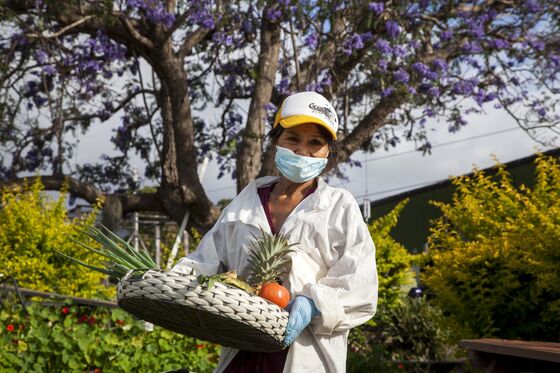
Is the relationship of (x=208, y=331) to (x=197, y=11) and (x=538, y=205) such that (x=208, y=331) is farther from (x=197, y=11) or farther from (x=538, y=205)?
(x=197, y=11)

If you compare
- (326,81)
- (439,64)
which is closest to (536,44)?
(439,64)

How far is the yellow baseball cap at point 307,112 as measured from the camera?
2666 millimetres

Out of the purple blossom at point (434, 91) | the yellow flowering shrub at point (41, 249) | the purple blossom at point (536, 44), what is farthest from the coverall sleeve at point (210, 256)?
the purple blossom at point (536, 44)

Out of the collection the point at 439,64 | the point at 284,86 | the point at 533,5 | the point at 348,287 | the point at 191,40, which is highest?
the point at 533,5

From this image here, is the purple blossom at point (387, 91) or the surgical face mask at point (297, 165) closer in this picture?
the surgical face mask at point (297, 165)

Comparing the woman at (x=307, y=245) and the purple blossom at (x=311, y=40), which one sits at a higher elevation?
the purple blossom at (x=311, y=40)

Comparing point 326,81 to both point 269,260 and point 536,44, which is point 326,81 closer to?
point 536,44

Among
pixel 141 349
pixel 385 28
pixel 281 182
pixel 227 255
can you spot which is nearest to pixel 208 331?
pixel 227 255

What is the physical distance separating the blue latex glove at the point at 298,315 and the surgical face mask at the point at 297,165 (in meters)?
0.48

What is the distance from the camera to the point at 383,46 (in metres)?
9.71

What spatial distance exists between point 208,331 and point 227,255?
477mm

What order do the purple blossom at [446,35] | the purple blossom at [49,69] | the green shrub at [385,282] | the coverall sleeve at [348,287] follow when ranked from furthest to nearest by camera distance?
the purple blossom at [446,35] → the purple blossom at [49,69] → the green shrub at [385,282] → the coverall sleeve at [348,287]

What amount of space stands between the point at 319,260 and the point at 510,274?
329cm

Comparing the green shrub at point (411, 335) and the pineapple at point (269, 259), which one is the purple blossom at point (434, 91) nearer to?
the green shrub at point (411, 335)
